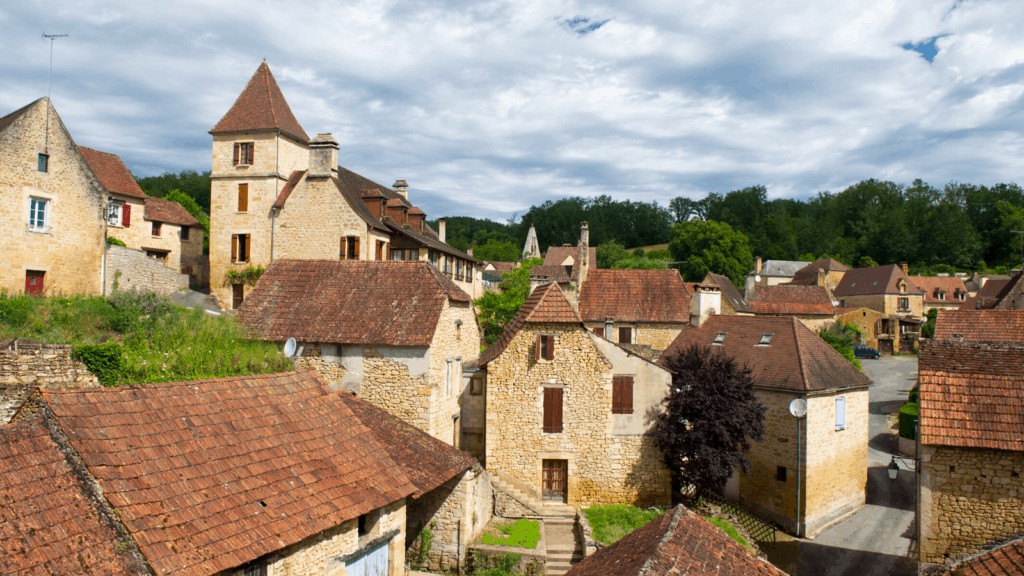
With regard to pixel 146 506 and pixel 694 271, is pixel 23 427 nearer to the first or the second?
pixel 146 506

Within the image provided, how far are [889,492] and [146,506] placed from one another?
28.6 meters

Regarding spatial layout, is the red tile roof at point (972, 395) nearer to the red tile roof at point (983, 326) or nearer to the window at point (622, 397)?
the window at point (622, 397)

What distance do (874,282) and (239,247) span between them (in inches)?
2608

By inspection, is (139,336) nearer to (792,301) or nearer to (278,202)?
(278,202)

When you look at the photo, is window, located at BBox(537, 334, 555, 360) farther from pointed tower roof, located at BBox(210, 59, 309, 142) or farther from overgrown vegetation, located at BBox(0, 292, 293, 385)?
pointed tower roof, located at BBox(210, 59, 309, 142)

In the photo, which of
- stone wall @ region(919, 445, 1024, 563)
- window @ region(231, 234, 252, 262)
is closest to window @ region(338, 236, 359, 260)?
window @ region(231, 234, 252, 262)

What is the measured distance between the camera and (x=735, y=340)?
28797mm

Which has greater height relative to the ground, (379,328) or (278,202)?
(278,202)

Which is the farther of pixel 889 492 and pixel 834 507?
pixel 889 492

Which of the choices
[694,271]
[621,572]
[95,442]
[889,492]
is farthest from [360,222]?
[694,271]

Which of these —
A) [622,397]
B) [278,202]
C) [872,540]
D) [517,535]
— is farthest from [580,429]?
[278,202]

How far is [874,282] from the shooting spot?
234 ft

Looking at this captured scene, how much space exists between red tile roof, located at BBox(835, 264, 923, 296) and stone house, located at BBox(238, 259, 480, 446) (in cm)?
6175

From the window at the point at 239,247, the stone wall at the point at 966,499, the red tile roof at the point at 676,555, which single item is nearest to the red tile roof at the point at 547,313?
the stone wall at the point at 966,499
